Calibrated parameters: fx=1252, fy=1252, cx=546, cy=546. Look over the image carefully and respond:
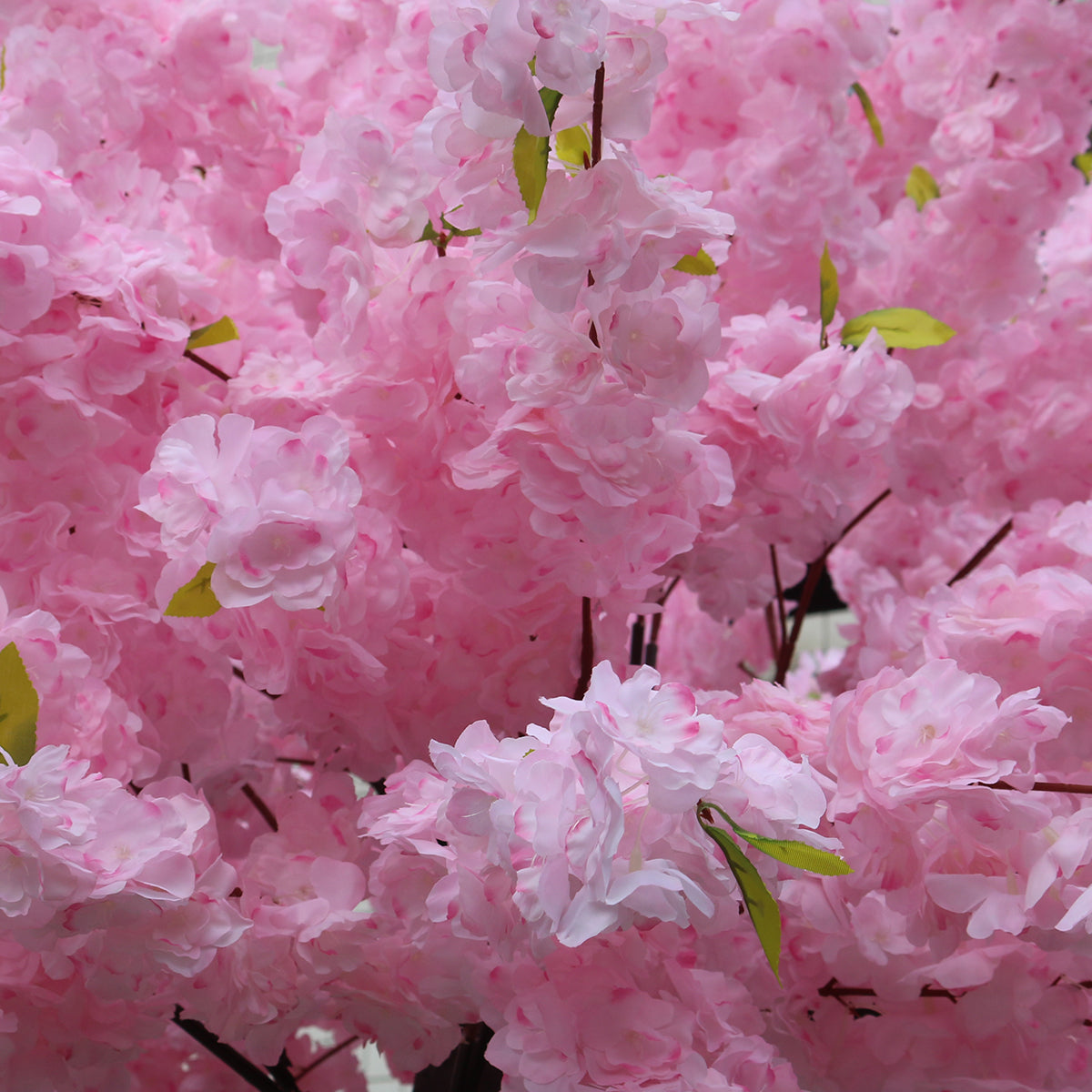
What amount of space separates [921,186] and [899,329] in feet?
0.98

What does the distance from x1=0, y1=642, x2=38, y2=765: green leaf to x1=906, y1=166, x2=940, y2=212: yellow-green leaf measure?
719 millimetres

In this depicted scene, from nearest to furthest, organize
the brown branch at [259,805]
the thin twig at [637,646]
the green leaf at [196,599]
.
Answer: the green leaf at [196,599] → the brown branch at [259,805] → the thin twig at [637,646]

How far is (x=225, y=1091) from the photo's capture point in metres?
0.87

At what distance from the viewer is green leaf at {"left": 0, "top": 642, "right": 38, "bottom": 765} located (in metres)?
0.49

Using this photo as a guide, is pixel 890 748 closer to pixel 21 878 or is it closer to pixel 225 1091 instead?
pixel 21 878

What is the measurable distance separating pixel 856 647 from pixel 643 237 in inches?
24.0

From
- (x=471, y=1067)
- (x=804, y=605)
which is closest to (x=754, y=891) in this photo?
(x=471, y=1067)

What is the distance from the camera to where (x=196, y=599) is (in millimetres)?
502

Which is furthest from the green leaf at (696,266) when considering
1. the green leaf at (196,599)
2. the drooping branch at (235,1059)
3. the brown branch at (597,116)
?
the drooping branch at (235,1059)

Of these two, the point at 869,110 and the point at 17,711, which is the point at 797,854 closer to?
the point at 17,711

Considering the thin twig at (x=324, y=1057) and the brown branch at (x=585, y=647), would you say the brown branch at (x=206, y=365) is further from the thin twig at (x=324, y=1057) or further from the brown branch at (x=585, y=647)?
the thin twig at (x=324, y=1057)

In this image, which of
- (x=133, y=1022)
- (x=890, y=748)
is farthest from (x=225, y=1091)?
(x=890, y=748)

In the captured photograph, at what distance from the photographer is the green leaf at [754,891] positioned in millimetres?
399

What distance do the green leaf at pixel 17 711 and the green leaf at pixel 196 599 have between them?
6cm
